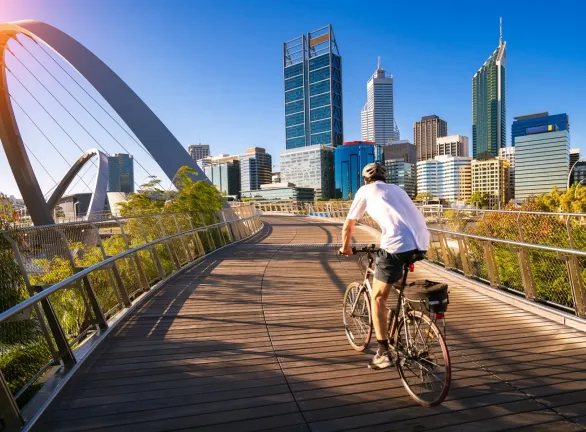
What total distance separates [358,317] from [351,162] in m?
164

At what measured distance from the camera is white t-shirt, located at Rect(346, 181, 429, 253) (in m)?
3.14

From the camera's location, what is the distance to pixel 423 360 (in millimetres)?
2988

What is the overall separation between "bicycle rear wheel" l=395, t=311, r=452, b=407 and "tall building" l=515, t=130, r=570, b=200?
157 metres

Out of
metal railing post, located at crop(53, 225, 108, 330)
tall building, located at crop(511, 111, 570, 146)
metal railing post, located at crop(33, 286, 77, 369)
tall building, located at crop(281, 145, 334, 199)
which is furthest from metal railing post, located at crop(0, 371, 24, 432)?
tall building, located at crop(511, 111, 570, 146)

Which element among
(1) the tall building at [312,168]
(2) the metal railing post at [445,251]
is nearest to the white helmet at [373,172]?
(2) the metal railing post at [445,251]

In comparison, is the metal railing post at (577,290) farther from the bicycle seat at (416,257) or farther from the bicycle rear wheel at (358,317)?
the bicycle seat at (416,257)

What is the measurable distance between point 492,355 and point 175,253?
6.96 metres

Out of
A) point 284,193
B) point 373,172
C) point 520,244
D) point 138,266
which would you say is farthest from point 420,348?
point 284,193

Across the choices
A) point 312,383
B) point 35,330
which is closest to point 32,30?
point 35,330

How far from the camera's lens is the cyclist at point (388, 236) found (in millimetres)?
3148

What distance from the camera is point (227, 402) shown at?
303cm

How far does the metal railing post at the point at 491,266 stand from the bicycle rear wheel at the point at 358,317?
313 cm

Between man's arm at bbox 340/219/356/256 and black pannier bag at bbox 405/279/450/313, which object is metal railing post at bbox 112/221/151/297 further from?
black pannier bag at bbox 405/279/450/313

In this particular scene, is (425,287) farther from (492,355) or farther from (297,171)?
(297,171)
